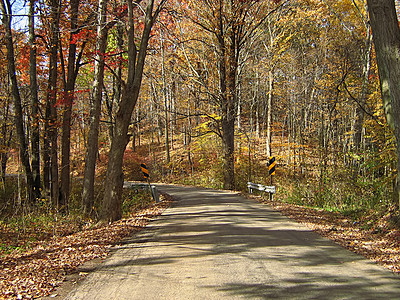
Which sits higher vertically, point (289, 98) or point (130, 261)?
point (289, 98)

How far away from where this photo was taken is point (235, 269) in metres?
5.12

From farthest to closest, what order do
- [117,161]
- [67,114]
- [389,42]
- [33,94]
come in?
[67,114]
[33,94]
[117,161]
[389,42]

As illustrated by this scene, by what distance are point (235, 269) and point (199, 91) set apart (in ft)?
55.1

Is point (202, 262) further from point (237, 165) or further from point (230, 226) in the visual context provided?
point (237, 165)

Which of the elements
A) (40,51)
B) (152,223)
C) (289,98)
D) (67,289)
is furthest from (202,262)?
(289,98)

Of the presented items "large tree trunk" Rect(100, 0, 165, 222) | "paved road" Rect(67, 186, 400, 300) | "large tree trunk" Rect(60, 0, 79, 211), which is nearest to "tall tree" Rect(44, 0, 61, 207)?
"large tree trunk" Rect(60, 0, 79, 211)

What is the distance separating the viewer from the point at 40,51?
16953 mm

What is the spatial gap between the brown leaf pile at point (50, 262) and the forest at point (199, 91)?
1936 mm

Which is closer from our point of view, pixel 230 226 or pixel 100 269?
pixel 100 269

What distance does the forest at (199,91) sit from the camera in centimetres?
995

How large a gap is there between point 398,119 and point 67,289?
261 inches

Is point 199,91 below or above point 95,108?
above

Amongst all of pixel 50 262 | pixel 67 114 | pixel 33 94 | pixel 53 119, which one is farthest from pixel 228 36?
pixel 50 262

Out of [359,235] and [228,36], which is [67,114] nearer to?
[228,36]
